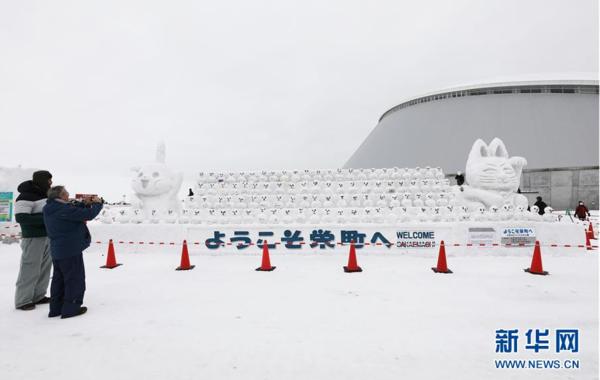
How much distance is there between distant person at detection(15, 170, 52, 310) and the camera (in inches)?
161

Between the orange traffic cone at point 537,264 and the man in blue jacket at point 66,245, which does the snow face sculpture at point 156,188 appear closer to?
the man in blue jacket at point 66,245

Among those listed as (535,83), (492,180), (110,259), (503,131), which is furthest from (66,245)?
(535,83)

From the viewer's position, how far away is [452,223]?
7867mm

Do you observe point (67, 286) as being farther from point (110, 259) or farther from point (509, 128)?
point (509, 128)

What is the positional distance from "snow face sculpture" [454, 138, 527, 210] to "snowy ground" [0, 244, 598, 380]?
2.73 m

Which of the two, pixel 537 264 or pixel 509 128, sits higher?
pixel 509 128

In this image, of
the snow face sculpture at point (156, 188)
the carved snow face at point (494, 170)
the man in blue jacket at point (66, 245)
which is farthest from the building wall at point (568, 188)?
the man in blue jacket at point (66, 245)

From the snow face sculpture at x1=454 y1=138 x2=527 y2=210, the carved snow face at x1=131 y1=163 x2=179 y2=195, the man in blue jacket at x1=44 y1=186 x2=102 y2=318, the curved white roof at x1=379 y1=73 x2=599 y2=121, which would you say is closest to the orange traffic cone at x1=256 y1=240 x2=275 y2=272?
the man in blue jacket at x1=44 y1=186 x2=102 y2=318

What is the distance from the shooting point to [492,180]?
8875 millimetres

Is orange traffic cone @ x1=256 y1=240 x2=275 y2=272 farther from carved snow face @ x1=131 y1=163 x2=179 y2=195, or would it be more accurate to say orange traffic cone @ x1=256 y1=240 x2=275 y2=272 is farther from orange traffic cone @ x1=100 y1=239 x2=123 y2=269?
carved snow face @ x1=131 y1=163 x2=179 y2=195

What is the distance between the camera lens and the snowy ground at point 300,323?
277cm

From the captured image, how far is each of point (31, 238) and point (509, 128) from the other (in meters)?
32.8

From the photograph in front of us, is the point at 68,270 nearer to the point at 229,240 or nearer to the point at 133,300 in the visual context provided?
the point at 133,300

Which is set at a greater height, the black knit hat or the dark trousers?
the black knit hat
